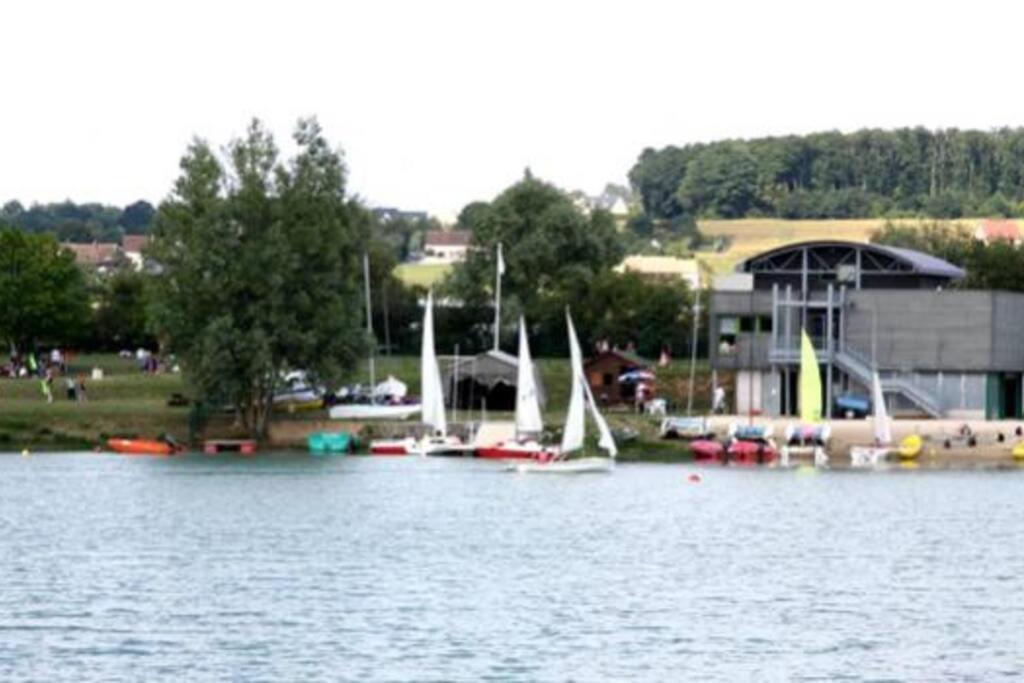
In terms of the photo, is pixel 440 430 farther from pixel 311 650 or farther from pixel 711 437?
pixel 311 650

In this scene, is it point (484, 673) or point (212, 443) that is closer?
point (484, 673)

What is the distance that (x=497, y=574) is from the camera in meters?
67.7

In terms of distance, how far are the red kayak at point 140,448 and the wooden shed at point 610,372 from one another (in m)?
23.8

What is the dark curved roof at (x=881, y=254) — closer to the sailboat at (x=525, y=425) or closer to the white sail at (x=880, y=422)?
the white sail at (x=880, y=422)

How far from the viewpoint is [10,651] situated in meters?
52.9

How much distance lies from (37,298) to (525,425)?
3527 centimetres

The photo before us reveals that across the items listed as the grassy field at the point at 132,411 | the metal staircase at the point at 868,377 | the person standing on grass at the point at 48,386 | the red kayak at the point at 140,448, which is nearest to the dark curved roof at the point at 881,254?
the metal staircase at the point at 868,377

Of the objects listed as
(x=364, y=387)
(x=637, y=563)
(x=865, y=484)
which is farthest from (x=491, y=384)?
(x=637, y=563)

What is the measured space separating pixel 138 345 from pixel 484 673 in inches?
4098

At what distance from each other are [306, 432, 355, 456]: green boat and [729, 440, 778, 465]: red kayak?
1366 cm

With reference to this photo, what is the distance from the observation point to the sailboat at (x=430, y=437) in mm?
110562

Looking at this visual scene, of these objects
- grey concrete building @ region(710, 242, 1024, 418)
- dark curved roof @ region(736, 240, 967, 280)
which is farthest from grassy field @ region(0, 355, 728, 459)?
dark curved roof @ region(736, 240, 967, 280)

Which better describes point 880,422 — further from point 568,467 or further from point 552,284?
point 552,284

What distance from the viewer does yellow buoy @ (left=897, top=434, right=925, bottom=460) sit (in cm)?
11038
